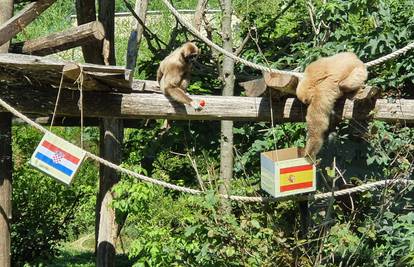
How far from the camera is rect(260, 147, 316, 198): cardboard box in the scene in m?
6.20

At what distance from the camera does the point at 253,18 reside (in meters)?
10.8

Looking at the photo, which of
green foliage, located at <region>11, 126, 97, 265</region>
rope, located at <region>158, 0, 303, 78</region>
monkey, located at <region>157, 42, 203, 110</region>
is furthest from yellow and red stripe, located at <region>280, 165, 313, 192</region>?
green foliage, located at <region>11, 126, 97, 265</region>

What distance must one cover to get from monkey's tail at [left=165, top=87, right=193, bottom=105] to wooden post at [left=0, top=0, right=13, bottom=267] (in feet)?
5.47

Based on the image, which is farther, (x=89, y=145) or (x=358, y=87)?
(x=89, y=145)

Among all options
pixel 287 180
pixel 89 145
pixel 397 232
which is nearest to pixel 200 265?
pixel 287 180

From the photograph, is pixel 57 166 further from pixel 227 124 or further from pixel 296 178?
pixel 227 124

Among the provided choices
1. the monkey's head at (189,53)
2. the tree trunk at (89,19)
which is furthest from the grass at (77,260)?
the monkey's head at (189,53)

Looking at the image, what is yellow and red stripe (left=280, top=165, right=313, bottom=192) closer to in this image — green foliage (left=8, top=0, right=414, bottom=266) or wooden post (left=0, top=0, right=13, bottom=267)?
green foliage (left=8, top=0, right=414, bottom=266)

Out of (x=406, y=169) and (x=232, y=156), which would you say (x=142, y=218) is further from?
(x=406, y=169)

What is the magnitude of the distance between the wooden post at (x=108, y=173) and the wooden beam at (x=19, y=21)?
1320 millimetres

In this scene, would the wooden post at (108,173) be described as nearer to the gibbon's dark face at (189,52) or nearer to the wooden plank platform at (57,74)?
the gibbon's dark face at (189,52)

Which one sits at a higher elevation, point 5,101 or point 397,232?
point 5,101

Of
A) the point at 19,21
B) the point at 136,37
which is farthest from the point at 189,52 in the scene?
the point at 19,21

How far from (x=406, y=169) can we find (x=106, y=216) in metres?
3.86
